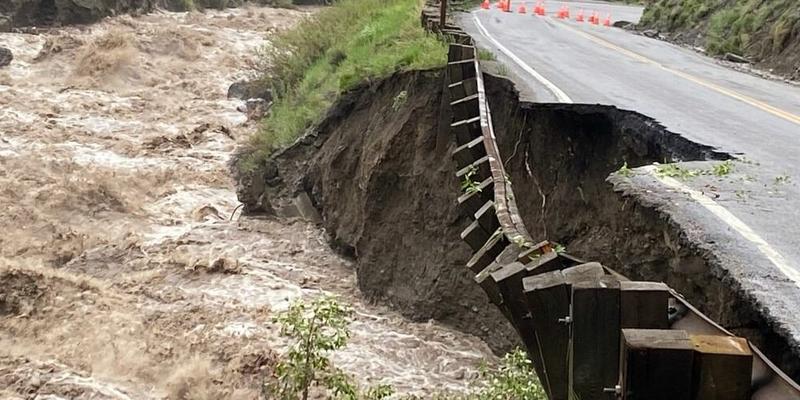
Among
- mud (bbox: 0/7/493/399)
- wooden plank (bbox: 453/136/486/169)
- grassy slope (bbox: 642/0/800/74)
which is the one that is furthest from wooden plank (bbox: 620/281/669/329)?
grassy slope (bbox: 642/0/800/74)

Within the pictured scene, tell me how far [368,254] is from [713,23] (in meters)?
11.4

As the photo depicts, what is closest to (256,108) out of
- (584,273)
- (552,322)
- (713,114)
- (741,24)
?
(741,24)

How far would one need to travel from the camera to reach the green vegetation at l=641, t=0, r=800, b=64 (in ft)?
48.4

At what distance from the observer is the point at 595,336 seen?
8.02 feet

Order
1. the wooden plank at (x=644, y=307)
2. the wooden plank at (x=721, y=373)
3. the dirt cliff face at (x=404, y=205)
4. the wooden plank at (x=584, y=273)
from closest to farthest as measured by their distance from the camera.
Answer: the wooden plank at (x=721, y=373)
the wooden plank at (x=644, y=307)
the wooden plank at (x=584, y=273)
the dirt cliff face at (x=404, y=205)

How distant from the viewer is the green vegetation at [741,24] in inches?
581

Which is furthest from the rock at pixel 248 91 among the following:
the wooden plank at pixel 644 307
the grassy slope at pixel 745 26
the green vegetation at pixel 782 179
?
the wooden plank at pixel 644 307

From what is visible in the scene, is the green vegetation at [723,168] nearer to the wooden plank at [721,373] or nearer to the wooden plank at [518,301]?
the wooden plank at [518,301]

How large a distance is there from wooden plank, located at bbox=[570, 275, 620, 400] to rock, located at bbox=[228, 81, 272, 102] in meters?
18.1

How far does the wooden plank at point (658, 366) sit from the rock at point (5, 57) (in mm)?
24858

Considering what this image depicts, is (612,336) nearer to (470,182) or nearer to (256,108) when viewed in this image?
(470,182)

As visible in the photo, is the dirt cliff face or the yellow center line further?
the dirt cliff face

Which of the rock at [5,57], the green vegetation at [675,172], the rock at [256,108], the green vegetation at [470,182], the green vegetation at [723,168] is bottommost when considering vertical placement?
the rock at [256,108]

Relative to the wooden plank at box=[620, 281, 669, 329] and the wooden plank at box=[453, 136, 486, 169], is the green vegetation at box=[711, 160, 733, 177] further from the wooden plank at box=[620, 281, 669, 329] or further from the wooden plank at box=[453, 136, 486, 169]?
the wooden plank at box=[620, 281, 669, 329]
